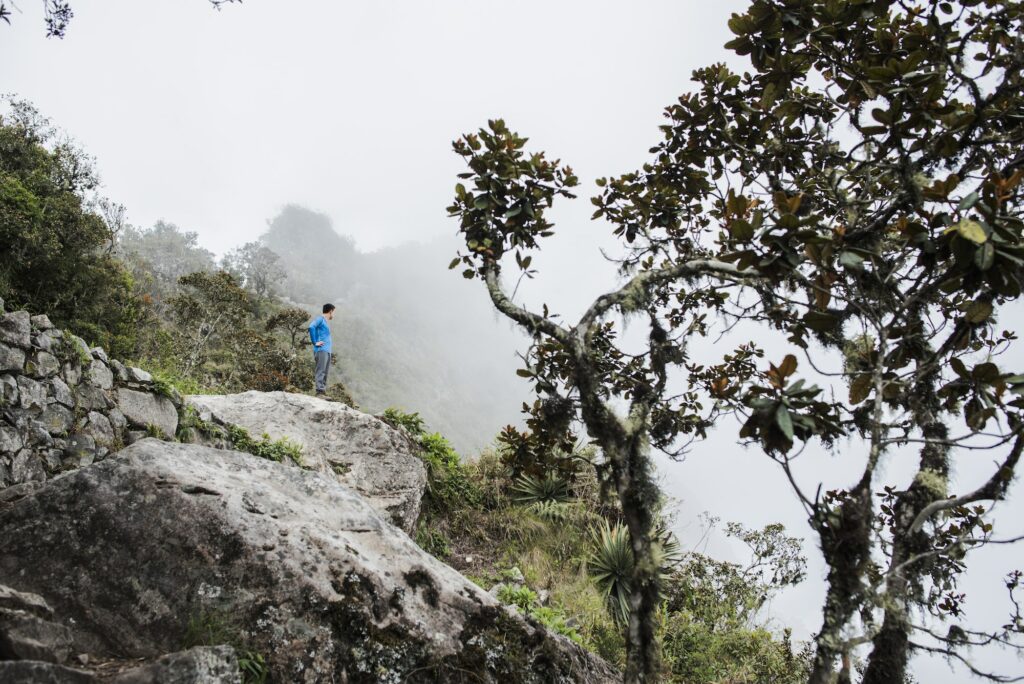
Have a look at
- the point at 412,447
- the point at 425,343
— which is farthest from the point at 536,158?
the point at 425,343

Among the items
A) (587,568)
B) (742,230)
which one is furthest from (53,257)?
(742,230)

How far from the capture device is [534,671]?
11.0 feet

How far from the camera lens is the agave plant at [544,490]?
29.2 feet

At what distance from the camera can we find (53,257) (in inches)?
355

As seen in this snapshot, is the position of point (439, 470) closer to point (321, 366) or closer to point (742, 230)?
point (321, 366)

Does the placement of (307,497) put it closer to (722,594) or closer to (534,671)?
(534,671)

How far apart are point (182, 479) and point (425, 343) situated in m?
90.9

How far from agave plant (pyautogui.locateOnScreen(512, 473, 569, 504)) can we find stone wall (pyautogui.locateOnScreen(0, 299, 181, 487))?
5187 mm

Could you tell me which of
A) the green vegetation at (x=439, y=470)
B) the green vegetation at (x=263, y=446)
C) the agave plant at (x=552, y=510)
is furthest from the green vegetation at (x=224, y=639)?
the agave plant at (x=552, y=510)

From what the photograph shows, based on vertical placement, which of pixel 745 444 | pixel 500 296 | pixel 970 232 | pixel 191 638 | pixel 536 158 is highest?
pixel 536 158

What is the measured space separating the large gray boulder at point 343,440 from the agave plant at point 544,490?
75.7 inches

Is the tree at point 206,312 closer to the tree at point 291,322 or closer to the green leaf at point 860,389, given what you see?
the tree at point 291,322

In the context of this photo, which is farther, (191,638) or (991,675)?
(191,638)

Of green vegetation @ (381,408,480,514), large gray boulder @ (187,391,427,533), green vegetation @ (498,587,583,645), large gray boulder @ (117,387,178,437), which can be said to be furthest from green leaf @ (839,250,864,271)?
green vegetation @ (381,408,480,514)
